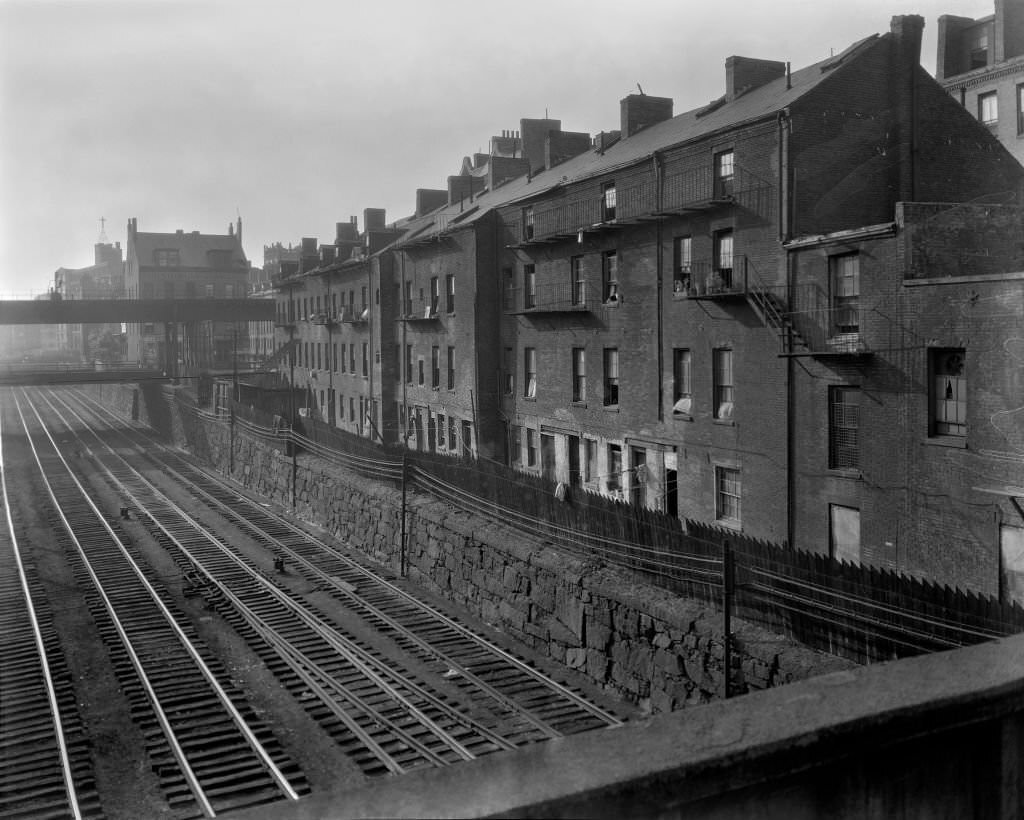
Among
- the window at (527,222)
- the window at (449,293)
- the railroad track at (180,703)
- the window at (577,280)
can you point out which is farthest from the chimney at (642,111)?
the railroad track at (180,703)

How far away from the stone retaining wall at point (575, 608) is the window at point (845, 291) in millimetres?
7838

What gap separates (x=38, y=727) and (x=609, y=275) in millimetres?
19081

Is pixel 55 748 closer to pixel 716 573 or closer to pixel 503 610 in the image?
pixel 503 610

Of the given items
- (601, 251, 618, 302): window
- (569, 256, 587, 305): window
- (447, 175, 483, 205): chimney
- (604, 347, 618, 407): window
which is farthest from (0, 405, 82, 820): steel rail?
(447, 175, 483, 205): chimney

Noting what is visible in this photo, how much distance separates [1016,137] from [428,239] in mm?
22365

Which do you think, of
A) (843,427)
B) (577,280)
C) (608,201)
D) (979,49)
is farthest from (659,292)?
(979,49)

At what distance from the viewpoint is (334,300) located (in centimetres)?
5081

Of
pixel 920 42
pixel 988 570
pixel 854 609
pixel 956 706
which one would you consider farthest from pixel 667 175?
pixel 956 706

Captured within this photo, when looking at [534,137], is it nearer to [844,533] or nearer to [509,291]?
[509,291]

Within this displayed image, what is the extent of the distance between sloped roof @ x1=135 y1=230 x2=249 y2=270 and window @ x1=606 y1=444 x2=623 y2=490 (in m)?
62.2

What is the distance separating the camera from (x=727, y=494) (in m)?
22.5

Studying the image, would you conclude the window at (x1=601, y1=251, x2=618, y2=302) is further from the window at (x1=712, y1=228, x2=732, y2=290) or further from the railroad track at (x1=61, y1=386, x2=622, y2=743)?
the railroad track at (x1=61, y1=386, x2=622, y2=743)

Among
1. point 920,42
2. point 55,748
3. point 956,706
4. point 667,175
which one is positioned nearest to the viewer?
point 956,706

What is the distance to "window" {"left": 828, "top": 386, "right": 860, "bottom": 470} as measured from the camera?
1909 centimetres
